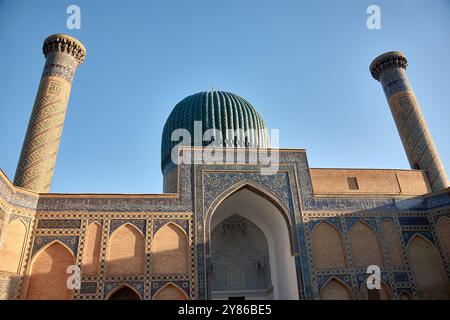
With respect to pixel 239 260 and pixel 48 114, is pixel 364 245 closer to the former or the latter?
pixel 239 260

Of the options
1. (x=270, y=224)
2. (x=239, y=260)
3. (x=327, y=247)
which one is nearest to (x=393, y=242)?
(x=327, y=247)

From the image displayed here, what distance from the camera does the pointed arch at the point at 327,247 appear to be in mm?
8000

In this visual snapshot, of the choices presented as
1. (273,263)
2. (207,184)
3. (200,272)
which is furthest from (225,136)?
(200,272)

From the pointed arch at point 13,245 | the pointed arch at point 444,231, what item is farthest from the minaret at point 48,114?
the pointed arch at point 444,231

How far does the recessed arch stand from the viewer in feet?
27.0

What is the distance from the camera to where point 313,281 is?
773 centimetres

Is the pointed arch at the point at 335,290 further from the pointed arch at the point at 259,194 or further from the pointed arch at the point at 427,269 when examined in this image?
the pointed arch at the point at 427,269

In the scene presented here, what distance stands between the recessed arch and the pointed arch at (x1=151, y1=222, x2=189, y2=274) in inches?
19.9

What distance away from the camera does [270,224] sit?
942 cm

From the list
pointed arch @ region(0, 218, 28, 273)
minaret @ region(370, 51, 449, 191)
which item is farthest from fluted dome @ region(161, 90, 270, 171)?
pointed arch @ region(0, 218, 28, 273)

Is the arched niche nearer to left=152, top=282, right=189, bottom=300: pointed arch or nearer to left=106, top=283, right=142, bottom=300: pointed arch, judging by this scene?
left=152, top=282, right=189, bottom=300: pointed arch
